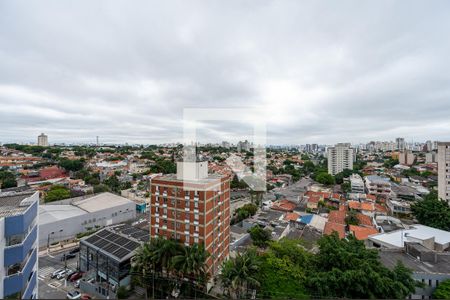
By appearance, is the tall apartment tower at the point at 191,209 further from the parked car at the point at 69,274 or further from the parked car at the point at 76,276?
the parked car at the point at 69,274

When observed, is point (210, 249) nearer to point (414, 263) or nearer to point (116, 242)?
point (116, 242)

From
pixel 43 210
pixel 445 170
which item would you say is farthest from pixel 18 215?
pixel 445 170

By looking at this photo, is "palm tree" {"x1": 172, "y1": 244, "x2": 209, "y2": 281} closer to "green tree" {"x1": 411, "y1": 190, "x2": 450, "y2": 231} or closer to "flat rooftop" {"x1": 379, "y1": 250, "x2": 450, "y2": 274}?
"flat rooftop" {"x1": 379, "y1": 250, "x2": 450, "y2": 274}

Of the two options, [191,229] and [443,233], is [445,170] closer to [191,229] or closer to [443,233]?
[443,233]

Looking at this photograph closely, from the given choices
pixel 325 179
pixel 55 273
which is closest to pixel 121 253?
pixel 55 273

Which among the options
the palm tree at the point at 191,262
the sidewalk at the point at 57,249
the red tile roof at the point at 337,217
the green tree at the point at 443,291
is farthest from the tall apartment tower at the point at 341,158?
the sidewalk at the point at 57,249

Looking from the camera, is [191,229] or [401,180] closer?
[191,229]

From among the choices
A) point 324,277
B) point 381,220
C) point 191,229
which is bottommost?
point 381,220
